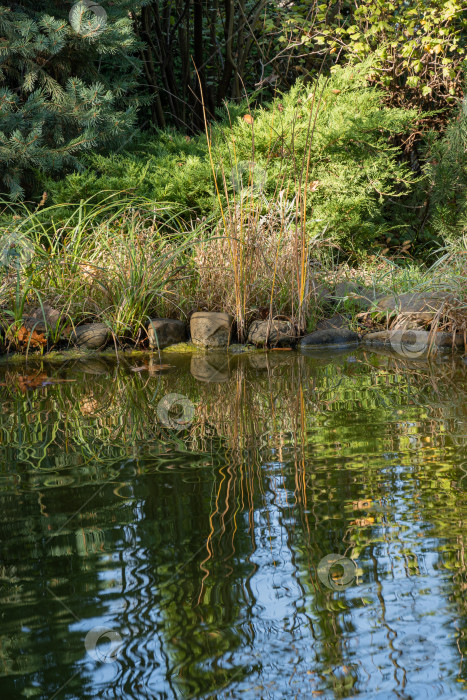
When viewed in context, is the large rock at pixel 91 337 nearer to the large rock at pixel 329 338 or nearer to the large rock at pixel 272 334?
the large rock at pixel 272 334

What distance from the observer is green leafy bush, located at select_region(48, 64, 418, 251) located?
6.63 meters

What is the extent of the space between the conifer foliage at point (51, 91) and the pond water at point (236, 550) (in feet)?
14.7

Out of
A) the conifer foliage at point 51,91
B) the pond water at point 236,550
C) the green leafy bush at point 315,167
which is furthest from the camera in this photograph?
the conifer foliage at point 51,91

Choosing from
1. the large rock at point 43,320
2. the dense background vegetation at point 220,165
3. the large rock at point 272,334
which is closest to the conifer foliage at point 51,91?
the dense background vegetation at point 220,165

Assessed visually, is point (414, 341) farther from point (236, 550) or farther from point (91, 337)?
point (236, 550)

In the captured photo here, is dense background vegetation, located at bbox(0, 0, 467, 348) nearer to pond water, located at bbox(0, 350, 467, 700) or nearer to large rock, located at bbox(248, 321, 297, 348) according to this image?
large rock, located at bbox(248, 321, 297, 348)

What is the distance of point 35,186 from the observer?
25.5 feet

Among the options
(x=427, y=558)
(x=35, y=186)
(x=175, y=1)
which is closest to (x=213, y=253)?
(x=35, y=186)

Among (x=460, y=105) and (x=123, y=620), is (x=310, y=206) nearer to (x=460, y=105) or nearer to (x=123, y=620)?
(x=460, y=105)

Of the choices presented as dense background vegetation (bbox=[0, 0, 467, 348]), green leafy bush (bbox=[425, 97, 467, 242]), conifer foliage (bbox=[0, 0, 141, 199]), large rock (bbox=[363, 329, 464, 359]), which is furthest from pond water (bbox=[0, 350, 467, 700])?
conifer foliage (bbox=[0, 0, 141, 199])

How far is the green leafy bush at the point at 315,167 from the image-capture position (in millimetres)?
6633

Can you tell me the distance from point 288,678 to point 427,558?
54cm

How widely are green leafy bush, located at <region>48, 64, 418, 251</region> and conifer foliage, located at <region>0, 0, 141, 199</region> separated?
1.30 ft

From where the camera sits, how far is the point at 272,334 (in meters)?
5.11
